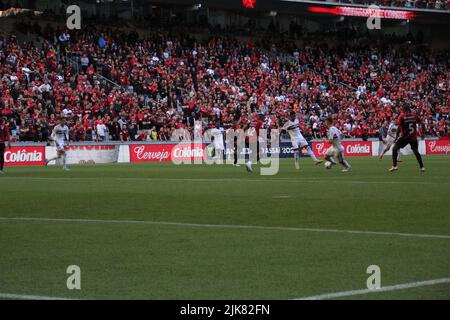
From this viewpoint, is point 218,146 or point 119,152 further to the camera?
point 218,146

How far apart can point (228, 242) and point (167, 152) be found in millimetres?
35457

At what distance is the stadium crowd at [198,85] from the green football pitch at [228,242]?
23.3 m

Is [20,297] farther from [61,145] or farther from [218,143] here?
[218,143]

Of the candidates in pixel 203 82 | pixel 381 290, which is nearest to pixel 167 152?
pixel 203 82

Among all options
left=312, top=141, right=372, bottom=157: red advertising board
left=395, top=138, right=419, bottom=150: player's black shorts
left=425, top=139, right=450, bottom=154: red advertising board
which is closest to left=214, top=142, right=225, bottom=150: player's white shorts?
left=312, top=141, right=372, bottom=157: red advertising board

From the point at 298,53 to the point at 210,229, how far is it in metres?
53.4

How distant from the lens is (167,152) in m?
46.3

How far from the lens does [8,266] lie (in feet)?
30.6

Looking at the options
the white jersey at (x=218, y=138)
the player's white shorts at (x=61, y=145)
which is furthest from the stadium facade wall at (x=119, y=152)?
the player's white shorts at (x=61, y=145)

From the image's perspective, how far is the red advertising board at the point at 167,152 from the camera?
45.7 metres

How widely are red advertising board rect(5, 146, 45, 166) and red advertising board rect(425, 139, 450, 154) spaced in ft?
82.2

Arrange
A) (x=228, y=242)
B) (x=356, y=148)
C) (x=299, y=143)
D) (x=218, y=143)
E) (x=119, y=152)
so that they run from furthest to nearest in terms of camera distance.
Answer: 1. (x=356, y=148)
2. (x=218, y=143)
3. (x=119, y=152)
4. (x=299, y=143)
5. (x=228, y=242)

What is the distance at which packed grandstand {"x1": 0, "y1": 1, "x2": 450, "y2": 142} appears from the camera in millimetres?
45156
